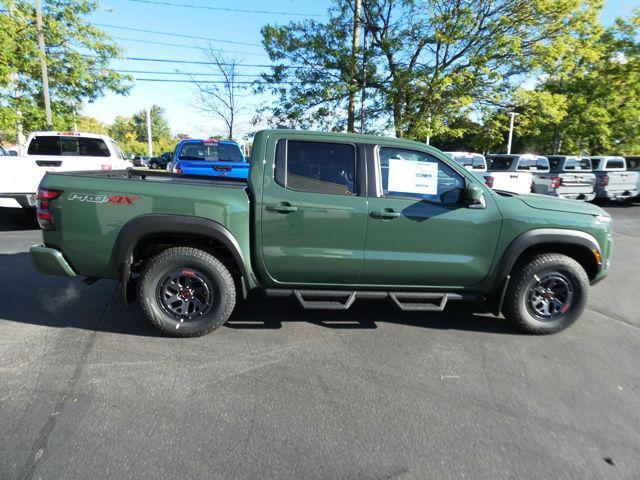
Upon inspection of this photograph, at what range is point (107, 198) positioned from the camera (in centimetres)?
360

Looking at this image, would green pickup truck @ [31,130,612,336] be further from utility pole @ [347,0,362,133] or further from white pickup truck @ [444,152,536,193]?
utility pole @ [347,0,362,133]

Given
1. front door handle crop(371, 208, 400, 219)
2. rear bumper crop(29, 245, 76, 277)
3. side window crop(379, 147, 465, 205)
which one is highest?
side window crop(379, 147, 465, 205)

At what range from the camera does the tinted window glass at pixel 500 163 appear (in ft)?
44.7

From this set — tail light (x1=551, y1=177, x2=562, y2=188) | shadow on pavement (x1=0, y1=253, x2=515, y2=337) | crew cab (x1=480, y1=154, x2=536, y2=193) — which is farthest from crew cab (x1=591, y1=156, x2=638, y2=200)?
shadow on pavement (x1=0, y1=253, x2=515, y2=337)

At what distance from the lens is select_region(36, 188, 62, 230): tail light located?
3617 mm

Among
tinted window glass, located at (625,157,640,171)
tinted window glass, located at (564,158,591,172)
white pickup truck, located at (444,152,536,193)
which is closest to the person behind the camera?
white pickup truck, located at (444,152,536,193)

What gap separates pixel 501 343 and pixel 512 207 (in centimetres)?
129

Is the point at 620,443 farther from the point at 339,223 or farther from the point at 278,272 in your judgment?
the point at 278,272

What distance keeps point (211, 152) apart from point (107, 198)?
A: 24.1 ft

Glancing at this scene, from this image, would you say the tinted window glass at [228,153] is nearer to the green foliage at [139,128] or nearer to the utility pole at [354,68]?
the utility pole at [354,68]

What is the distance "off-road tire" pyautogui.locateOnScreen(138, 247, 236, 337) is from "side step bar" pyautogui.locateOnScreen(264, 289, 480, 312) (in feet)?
1.34

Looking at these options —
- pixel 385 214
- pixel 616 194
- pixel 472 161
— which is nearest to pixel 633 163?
pixel 616 194

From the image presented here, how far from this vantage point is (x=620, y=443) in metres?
2.60

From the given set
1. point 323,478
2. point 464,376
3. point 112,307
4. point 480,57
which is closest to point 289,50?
point 480,57
